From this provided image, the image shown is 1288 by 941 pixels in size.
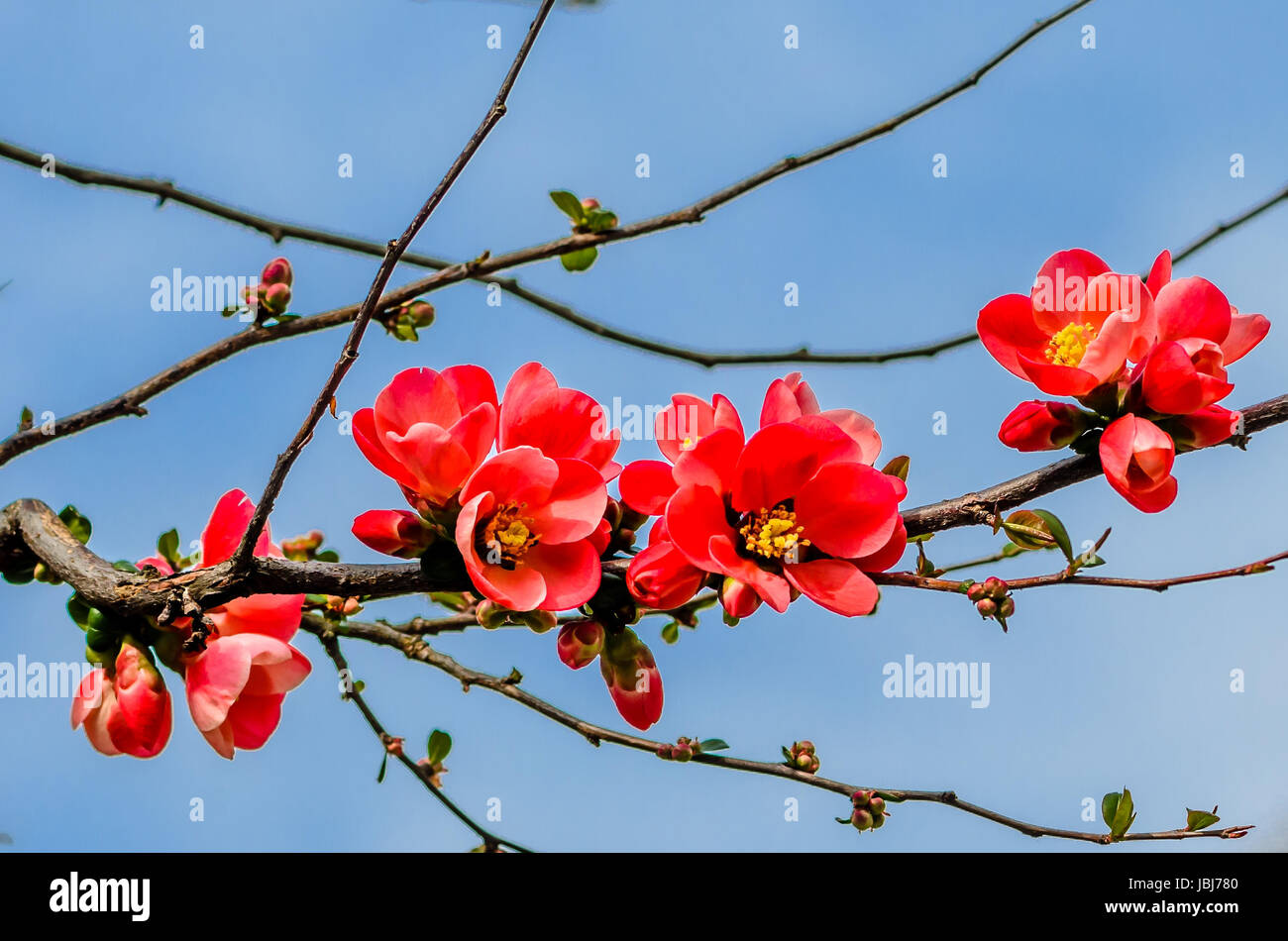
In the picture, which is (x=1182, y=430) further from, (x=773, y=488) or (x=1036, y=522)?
(x=773, y=488)

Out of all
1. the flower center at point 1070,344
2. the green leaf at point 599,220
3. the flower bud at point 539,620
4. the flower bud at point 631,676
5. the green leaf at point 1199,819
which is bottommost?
the green leaf at point 1199,819

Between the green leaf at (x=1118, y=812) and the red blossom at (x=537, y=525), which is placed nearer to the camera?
the red blossom at (x=537, y=525)

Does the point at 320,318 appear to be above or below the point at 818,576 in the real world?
above

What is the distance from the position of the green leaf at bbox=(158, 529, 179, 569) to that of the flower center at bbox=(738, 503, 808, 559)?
0.91 m

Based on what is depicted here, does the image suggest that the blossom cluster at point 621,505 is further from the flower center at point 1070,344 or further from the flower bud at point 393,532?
the flower center at point 1070,344

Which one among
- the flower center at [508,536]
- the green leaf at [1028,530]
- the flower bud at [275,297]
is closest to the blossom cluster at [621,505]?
the flower center at [508,536]

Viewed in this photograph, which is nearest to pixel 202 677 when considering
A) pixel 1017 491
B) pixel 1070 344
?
pixel 1017 491

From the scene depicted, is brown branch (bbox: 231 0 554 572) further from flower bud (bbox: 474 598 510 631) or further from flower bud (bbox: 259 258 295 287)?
flower bud (bbox: 259 258 295 287)

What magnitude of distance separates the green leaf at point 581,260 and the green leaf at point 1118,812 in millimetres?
1024

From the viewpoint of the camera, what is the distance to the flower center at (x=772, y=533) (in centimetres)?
100

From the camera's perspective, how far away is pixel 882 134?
4.65ft

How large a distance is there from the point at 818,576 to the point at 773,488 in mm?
100

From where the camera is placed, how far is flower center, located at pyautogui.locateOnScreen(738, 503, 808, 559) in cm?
100
